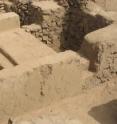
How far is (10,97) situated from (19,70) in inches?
16.3

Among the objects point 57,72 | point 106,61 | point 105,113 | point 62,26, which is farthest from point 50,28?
point 105,113

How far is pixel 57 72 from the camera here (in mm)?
5480

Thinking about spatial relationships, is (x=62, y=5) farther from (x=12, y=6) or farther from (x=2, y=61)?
(x=2, y=61)

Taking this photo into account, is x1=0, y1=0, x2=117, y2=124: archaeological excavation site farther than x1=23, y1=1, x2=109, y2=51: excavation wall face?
No

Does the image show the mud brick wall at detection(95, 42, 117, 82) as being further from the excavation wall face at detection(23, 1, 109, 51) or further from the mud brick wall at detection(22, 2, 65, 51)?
the mud brick wall at detection(22, 2, 65, 51)

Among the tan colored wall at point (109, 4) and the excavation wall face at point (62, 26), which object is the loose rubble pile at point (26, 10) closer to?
the excavation wall face at point (62, 26)

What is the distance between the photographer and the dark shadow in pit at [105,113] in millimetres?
5531

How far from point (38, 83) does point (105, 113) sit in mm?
1209

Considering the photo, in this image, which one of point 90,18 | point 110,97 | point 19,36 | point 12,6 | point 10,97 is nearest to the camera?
point 10,97

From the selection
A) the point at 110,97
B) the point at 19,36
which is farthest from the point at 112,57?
the point at 19,36

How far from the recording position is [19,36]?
6551mm

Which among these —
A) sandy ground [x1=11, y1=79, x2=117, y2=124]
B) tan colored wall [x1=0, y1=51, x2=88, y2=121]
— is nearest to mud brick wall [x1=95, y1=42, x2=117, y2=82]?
sandy ground [x1=11, y1=79, x2=117, y2=124]

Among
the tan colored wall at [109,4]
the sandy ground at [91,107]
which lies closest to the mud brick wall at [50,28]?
the tan colored wall at [109,4]

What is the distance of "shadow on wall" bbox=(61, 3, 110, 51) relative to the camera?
23.8ft
